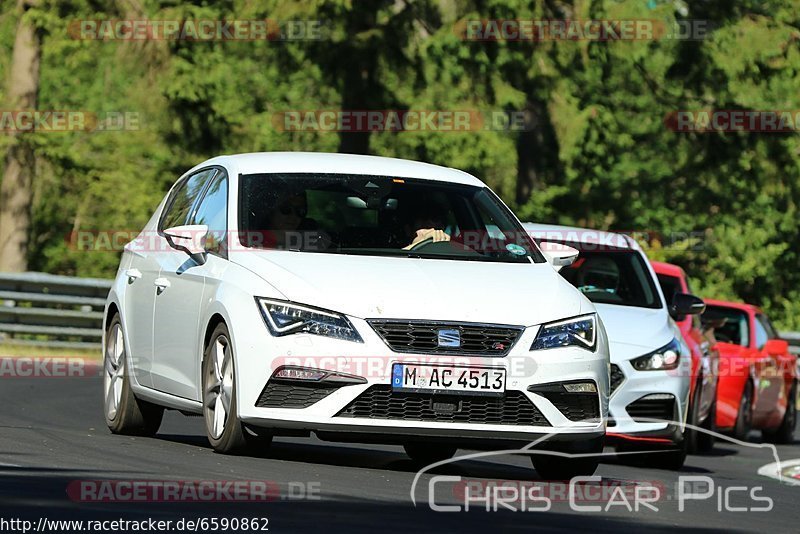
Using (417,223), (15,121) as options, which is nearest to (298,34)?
(15,121)

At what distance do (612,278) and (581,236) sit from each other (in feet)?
1.69

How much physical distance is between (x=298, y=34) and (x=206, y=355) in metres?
21.3

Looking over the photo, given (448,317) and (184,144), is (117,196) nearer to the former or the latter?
(184,144)

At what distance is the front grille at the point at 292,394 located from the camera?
939cm

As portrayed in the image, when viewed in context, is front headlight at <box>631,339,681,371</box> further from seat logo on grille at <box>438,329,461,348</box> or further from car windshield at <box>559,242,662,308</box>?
seat logo on grille at <box>438,329,461,348</box>

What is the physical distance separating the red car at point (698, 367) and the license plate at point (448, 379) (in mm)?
4756

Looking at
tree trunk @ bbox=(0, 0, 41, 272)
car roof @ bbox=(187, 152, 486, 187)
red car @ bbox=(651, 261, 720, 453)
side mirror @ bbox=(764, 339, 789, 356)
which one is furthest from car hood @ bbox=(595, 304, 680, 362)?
tree trunk @ bbox=(0, 0, 41, 272)

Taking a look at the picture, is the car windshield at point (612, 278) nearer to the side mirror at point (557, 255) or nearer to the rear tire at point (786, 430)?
the side mirror at point (557, 255)

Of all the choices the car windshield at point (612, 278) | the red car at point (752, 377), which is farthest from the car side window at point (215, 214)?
the red car at point (752, 377)

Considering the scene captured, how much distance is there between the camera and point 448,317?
9391mm

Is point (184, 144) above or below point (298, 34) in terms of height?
below

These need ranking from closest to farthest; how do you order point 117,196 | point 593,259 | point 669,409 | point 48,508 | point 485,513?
point 48,508
point 485,513
point 669,409
point 593,259
point 117,196

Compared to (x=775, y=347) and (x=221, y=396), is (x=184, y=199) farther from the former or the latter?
(x=775, y=347)

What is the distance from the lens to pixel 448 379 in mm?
A: 9383
